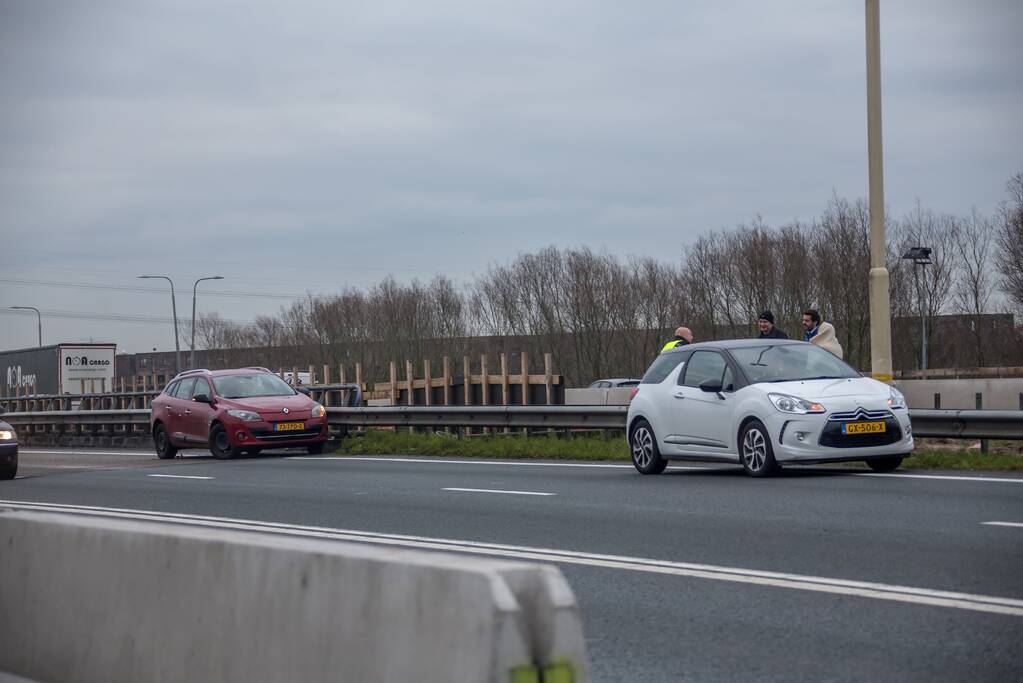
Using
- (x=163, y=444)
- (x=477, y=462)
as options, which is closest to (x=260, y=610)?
(x=477, y=462)

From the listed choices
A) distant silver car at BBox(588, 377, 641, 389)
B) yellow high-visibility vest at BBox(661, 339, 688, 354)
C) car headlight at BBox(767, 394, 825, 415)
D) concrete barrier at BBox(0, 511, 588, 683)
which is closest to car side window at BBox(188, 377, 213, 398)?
yellow high-visibility vest at BBox(661, 339, 688, 354)

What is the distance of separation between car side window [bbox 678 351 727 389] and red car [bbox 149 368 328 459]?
10.2 m

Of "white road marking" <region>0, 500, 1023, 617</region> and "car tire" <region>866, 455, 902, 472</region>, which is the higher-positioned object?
"car tire" <region>866, 455, 902, 472</region>

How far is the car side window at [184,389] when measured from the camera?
2602cm

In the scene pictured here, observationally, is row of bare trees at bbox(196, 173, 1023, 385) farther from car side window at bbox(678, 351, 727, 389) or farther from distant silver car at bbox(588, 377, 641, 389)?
car side window at bbox(678, 351, 727, 389)

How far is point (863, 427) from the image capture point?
1427 cm

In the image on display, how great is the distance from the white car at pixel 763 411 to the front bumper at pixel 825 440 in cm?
1

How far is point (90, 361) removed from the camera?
61.2 meters

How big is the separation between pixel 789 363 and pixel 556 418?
26.2 ft

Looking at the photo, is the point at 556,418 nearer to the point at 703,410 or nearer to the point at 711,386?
the point at 703,410

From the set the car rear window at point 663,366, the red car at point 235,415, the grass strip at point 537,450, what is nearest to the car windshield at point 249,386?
the red car at point 235,415

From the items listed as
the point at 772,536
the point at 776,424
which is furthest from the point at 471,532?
the point at 776,424

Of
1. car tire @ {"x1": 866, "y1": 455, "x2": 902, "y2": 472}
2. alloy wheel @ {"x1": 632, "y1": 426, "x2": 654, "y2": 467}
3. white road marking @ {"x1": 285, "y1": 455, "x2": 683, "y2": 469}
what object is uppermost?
alloy wheel @ {"x1": 632, "y1": 426, "x2": 654, "y2": 467}

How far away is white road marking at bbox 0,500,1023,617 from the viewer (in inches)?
277
